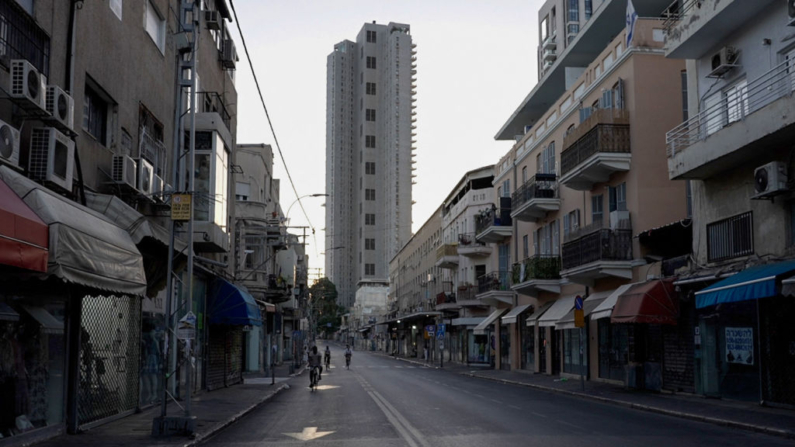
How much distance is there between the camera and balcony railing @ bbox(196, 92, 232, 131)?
1029 inches

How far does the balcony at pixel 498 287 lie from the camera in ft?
153

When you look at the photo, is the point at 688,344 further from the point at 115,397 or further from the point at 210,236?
the point at 115,397

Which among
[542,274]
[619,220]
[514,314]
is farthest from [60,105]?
[514,314]

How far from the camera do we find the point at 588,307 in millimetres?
31375

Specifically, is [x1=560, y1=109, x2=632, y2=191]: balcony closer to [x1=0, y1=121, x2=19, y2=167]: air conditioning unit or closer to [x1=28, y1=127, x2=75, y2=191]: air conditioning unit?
[x1=28, y1=127, x2=75, y2=191]: air conditioning unit

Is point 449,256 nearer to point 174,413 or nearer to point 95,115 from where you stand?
point 174,413

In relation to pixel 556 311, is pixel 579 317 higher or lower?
lower

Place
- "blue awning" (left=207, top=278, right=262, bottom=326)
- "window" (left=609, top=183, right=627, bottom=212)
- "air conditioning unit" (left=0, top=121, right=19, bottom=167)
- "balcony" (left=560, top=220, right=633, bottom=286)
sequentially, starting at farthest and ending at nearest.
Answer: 1. "window" (left=609, top=183, right=627, bottom=212)
2. "balcony" (left=560, top=220, right=633, bottom=286)
3. "blue awning" (left=207, top=278, right=262, bottom=326)
4. "air conditioning unit" (left=0, top=121, right=19, bottom=167)

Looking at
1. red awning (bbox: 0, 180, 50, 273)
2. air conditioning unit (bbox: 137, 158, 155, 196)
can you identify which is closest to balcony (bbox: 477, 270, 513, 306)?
air conditioning unit (bbox: 137, 158, 155, 196)

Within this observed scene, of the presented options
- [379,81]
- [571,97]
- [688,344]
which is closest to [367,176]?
[379,81]

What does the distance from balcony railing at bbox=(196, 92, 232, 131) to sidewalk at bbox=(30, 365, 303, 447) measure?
9.28 meters

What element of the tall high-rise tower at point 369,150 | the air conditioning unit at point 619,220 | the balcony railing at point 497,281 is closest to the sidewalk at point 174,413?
the air conditioning unit at point 619,220

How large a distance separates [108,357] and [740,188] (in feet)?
53.9

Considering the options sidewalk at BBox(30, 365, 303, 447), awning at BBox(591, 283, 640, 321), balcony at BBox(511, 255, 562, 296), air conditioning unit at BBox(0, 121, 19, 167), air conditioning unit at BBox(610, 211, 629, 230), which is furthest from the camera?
balcony at BBox(511, 255, 562, 296)
